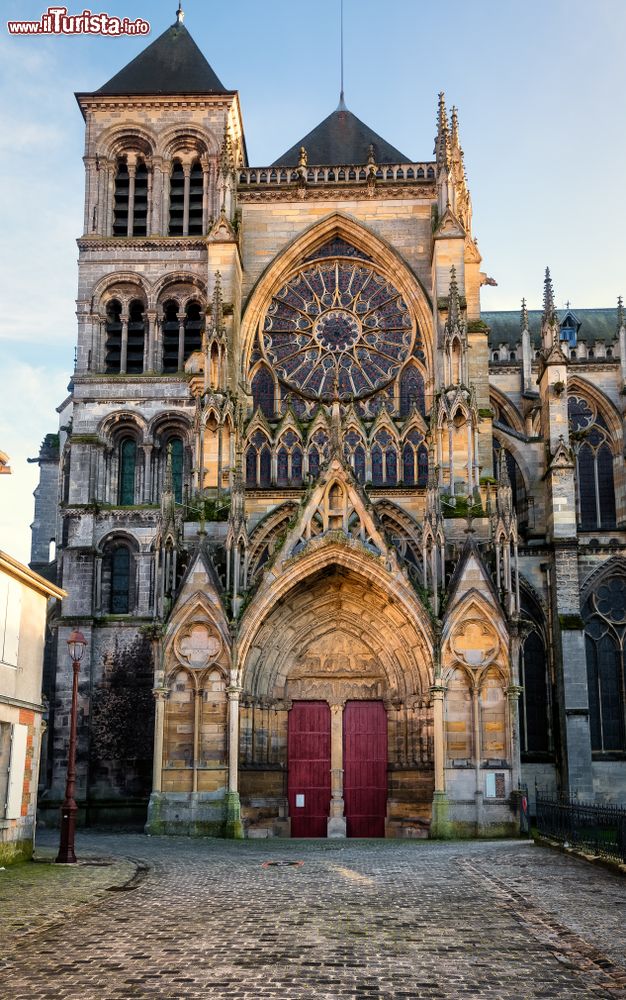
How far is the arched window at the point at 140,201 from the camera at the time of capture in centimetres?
3712

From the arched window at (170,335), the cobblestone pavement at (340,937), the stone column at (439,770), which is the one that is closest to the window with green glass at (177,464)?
the arched window at (170,335)

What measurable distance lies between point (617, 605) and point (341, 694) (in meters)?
13.1

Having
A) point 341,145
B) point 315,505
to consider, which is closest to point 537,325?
point 341,145

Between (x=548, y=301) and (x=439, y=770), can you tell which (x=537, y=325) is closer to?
(x=548, y=301)

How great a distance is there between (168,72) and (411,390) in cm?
1739

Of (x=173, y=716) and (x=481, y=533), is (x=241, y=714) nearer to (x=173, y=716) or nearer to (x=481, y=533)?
(x=173, y=716)

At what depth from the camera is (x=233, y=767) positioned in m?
24.0

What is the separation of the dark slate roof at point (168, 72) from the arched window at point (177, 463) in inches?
494

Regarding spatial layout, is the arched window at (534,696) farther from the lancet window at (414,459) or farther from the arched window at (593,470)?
the lancet window at (414,459)

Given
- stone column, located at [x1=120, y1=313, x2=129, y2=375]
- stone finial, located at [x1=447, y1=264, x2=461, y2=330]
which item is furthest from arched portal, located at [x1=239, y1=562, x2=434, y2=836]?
stone column, located at [x1=120, y1=313, x2=129, y2=375]

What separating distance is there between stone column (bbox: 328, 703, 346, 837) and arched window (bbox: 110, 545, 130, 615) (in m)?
9.90

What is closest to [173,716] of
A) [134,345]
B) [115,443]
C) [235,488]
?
[235,488]

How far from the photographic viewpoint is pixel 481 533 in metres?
26.1

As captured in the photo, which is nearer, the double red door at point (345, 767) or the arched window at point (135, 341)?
the double red door at point (345, 767)
